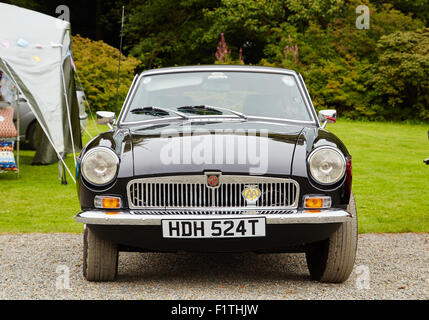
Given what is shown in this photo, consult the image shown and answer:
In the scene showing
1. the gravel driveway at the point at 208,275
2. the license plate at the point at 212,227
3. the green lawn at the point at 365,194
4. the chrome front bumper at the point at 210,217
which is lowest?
the green lawn at the point at 365,194

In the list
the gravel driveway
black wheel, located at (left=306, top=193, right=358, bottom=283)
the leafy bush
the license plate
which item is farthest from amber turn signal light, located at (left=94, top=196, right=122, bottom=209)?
the leafy bush

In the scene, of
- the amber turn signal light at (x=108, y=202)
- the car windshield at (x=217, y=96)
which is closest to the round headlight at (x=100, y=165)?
the amber turn signal light at (x=108, y=202)

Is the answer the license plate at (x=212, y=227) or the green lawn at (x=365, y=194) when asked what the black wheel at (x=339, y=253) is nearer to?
the license plate at (x=212, y=227)

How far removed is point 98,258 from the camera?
174 inches

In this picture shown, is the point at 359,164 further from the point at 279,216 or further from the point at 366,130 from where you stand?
→ the point at 279,216

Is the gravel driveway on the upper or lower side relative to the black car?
lower

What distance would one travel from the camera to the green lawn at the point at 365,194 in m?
7.09

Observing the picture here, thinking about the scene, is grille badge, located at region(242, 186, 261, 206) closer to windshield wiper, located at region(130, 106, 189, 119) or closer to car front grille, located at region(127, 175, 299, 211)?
car front grille, located at region(127, 175, 299, 211)

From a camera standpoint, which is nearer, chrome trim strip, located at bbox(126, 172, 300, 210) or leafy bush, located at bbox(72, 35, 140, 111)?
chrome trim strip, located at bbox(126, 172, 300, 210)

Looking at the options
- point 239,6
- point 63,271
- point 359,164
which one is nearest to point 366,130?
point 359,164

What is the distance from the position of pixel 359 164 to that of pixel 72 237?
7398mm

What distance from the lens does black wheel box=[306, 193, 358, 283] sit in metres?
4.35

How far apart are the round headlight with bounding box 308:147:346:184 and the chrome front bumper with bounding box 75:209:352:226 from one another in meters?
0.21

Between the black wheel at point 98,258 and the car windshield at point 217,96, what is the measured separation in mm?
1183
